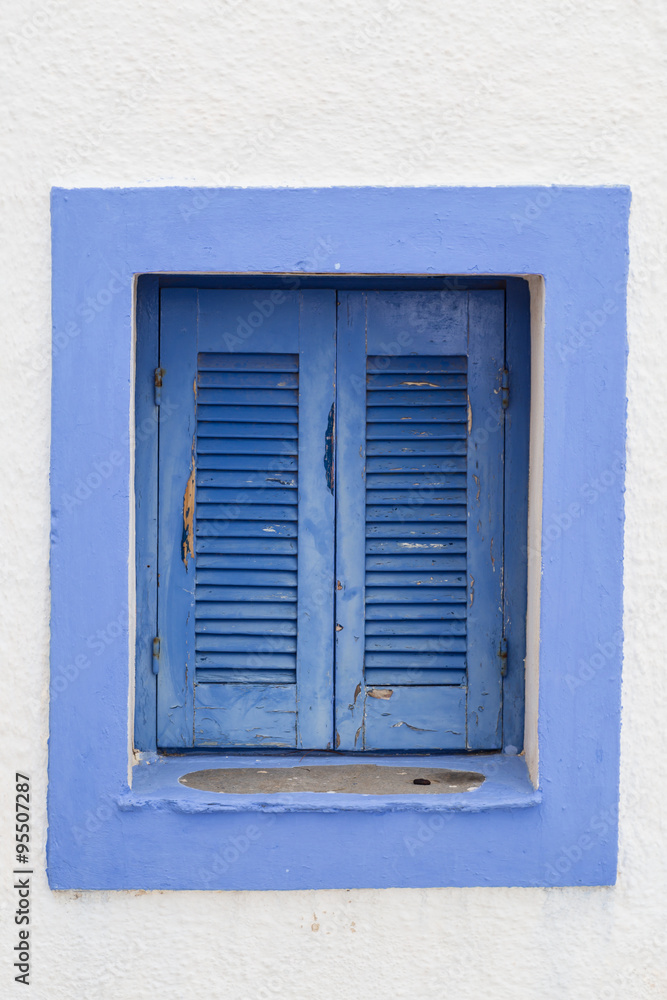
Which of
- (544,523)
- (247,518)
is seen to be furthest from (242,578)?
(544,523)

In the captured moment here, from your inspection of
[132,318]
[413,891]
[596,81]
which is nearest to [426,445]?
[132,318]

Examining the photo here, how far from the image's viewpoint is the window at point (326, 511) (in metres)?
2.48

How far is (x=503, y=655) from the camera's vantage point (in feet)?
8.12

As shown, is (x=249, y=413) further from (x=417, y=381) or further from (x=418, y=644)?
(x=418, y=644)

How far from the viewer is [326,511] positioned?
8.16 feet

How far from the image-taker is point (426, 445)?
250 cm

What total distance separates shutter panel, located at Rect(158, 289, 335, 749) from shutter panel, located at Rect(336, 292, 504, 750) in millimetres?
74

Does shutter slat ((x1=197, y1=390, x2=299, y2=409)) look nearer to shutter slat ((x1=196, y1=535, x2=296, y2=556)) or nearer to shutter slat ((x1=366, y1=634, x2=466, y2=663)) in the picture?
shutter slat ((x1=196, y1=535, x2=296, y2=556))

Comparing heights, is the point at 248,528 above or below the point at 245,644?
above

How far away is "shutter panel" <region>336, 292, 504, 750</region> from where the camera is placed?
97.9 inches

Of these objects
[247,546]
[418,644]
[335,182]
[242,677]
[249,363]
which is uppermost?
[335,182]

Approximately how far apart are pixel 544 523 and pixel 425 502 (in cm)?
36

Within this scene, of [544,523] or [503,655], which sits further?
[503,655]

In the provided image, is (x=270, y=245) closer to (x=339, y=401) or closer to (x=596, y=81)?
(x=339, y=401)
